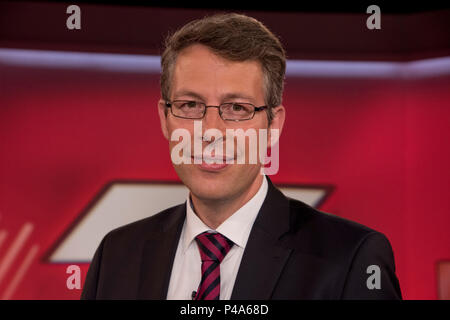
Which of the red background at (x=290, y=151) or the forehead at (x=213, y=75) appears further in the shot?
the red background at (x=290, y=151)

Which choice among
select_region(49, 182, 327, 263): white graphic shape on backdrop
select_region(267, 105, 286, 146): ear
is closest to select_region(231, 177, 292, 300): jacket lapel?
select_region(267, 105, 286, 146): ear

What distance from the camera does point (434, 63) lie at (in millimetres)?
3314

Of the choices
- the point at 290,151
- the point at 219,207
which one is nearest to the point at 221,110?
the point at 219,207

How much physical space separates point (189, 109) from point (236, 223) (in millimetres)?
384

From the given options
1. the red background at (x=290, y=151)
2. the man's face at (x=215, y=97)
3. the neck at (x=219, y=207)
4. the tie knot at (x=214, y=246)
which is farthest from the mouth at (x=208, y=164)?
the red background at (x=290, y=151)

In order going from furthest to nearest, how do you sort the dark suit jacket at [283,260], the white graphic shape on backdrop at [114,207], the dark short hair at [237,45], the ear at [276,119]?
the white graphic shape on backdrop at [114,207] → the ear at [276,119] → the dark short hair at [237,45] → the dark suit jacket at [283,260]

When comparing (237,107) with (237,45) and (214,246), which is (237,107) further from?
(214,246)

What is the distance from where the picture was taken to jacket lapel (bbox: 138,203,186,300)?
1.78 meters

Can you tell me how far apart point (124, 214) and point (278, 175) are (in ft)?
3.06

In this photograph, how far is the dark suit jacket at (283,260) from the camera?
1.65 metres

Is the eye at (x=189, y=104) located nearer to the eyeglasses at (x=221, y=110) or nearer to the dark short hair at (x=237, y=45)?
the eyeglasses at (x=221, y=110)

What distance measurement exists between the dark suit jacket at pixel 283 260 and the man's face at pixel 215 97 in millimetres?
147

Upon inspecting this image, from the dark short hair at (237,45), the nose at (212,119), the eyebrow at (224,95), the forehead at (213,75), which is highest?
the dark short hair at (237,45)

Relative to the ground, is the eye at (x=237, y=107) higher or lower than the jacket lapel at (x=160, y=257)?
higher
